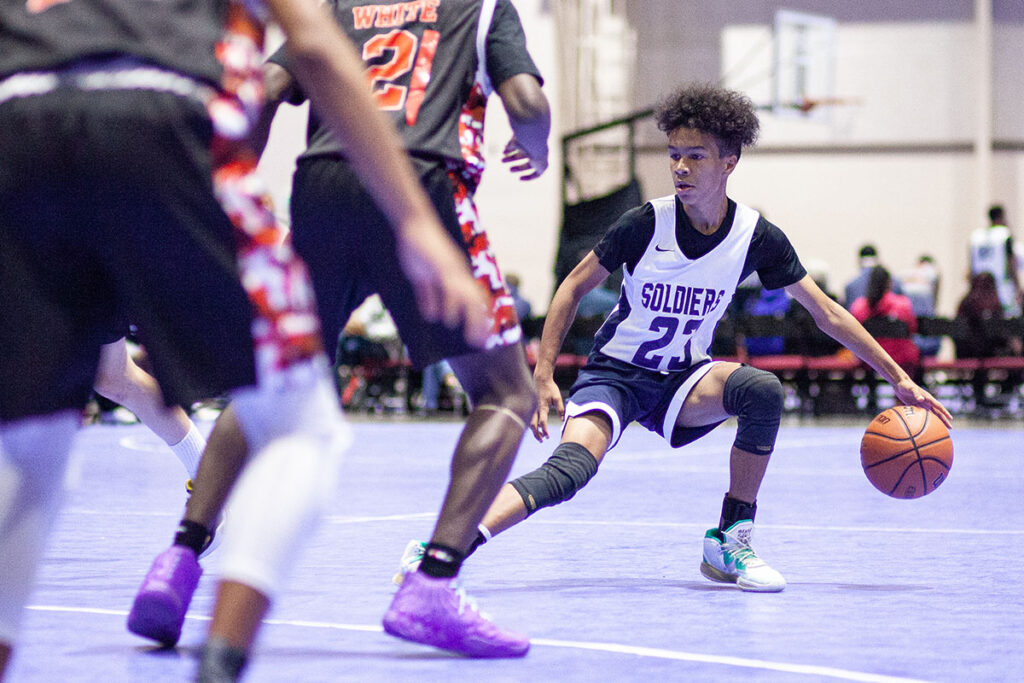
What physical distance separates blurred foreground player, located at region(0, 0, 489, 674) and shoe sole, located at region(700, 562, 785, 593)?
2.36 metres

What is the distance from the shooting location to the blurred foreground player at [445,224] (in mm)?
A: 2887

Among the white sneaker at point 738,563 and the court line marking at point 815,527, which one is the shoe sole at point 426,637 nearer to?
the white sneaker at point 738,563

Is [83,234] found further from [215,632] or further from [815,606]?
[815,606]

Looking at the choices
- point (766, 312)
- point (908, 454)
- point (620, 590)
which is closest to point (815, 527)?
point (908, 454)

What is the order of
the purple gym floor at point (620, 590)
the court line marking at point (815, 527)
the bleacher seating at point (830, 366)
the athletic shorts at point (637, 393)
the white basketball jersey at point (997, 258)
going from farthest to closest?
the white basketball jersey at point (997, 258) → the bleacher seating at point (830, 366) → the court line marking at point (815, 527) → the athletic shorts at point (637, 393) → the purple gym floor at point (620, 590)

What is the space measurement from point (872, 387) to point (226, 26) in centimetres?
Answer: 1259

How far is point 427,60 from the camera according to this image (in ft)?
10.1

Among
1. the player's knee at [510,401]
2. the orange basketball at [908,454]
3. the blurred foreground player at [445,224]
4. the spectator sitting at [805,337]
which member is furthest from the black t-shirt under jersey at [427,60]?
the spectator sitting at [805,337]

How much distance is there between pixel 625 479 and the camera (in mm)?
7766

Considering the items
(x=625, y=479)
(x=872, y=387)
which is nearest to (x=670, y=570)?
(x=625, y=479)

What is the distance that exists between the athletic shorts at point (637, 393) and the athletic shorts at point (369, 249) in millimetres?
1230

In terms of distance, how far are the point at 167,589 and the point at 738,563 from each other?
190 centimetres

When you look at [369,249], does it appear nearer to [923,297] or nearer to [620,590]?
[620,590]

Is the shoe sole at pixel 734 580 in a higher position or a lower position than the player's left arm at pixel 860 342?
lower
